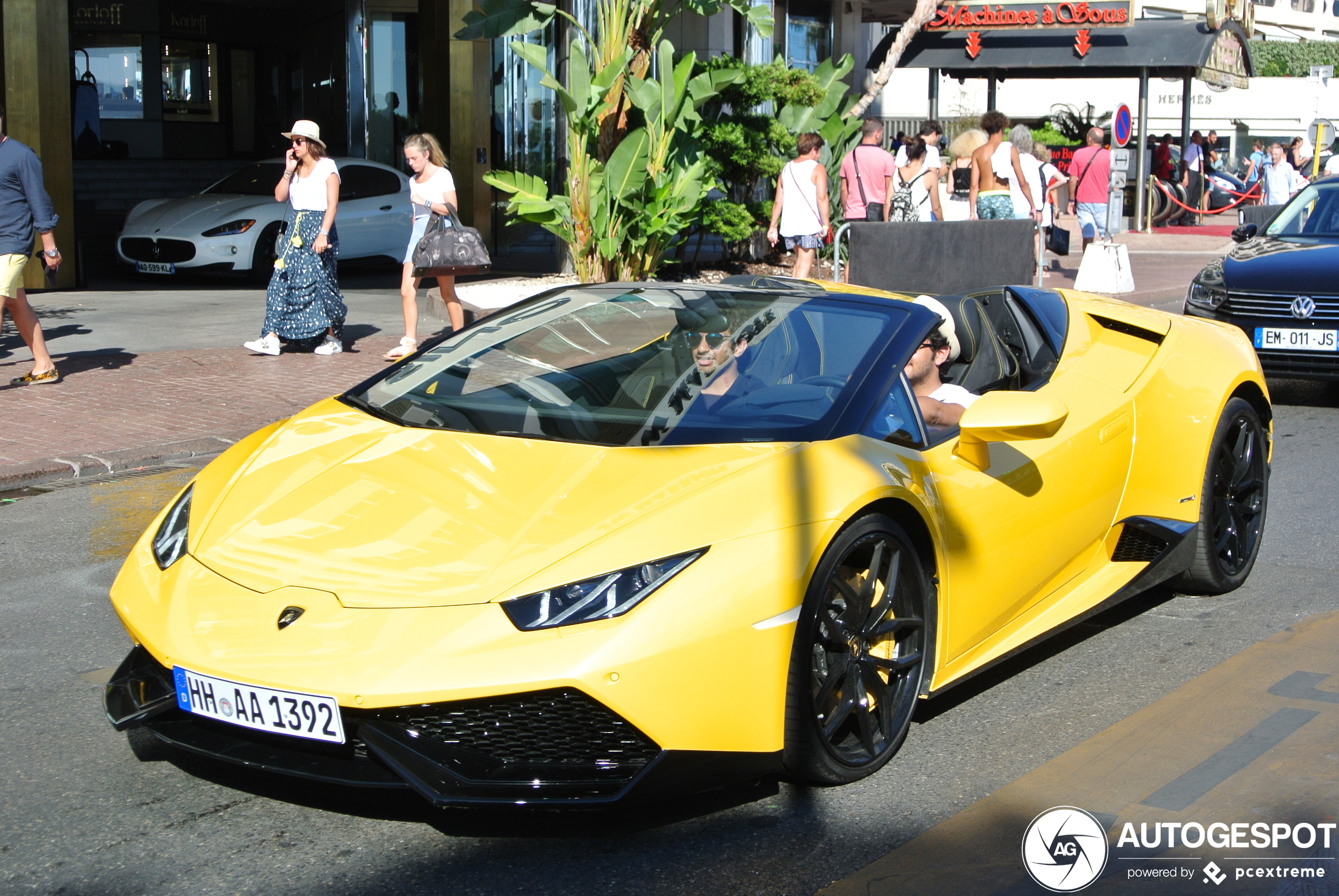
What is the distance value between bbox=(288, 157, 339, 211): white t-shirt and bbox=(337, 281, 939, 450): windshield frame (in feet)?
21.2

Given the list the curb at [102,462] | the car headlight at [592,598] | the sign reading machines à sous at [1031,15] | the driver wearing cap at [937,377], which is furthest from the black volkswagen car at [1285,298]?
the sign reading machines à sous at [1031,15]

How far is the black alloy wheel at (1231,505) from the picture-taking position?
211 inches

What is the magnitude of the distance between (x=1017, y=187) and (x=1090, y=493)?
11.6 metres

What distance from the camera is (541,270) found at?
19.1 m

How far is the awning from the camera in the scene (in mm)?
28406

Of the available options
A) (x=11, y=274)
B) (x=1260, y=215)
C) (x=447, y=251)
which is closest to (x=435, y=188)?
(x=447, y=251)

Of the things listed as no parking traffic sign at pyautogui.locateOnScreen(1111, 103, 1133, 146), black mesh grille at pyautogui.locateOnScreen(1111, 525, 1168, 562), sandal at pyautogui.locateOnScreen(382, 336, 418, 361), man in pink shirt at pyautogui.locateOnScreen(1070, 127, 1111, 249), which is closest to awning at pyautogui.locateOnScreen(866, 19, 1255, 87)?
no parking traffic sign at pyautogui.locateOnScreen(1111, 103, 1133, 146)

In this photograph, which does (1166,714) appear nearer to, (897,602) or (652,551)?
(897,602)

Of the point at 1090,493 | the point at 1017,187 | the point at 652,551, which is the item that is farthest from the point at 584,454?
the point at 1017,187

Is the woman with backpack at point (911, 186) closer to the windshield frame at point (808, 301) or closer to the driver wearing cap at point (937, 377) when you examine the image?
the windshield frame at point (808, 301)

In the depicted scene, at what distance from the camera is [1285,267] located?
9.78m

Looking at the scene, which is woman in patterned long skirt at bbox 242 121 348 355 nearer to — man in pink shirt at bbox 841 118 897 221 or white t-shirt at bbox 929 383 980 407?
man in pink shirt at bbox 841 118 897 221

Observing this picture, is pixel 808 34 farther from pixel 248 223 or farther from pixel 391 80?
pixel 248 223

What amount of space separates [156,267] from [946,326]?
14.0 m
